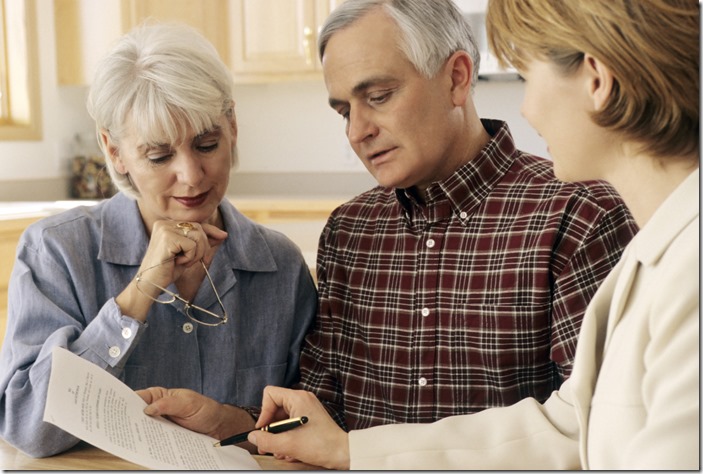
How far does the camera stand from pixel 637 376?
80 centimetres

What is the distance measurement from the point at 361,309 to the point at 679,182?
853 millimetres

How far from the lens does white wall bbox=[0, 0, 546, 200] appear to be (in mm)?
4367

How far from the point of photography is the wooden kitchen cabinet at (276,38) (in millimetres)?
4344

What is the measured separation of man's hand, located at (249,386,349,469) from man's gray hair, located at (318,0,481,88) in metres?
0.66

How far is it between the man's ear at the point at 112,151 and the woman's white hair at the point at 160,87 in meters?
0.02

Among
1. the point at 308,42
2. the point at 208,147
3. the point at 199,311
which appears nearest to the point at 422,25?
the point at 208,147

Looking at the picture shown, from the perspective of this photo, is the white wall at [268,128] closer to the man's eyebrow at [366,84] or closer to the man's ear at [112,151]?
the man's ear at [112,151]

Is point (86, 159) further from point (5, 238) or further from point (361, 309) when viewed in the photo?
point (361, 309)

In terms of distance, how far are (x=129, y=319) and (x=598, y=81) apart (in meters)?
0.84

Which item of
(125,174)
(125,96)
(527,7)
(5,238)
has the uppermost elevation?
(527,7)

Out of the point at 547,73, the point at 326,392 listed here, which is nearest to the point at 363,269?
the point at 326,392

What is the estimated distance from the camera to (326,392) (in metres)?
1.66

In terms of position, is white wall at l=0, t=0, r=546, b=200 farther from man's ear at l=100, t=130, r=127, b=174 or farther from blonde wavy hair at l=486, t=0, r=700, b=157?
blonde wavy hair at l=486, t=0, r=700, b=157

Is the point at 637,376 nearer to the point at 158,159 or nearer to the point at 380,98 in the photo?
the point at 380,98
